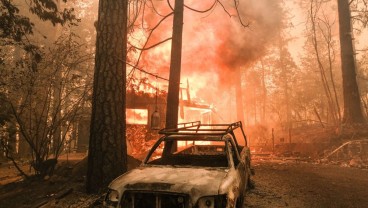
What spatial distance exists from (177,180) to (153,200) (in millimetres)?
420

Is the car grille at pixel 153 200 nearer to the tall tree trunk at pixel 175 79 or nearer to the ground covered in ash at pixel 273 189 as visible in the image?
the ground covered in ash at pixel 273 189

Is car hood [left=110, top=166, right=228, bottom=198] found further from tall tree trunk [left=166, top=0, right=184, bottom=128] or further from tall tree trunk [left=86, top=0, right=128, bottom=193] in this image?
tall tree trunk [left=166, top=0, right=184, bottom=128]

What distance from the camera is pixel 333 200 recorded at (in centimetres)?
631

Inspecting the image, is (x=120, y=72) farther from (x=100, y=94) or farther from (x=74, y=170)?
(x=74, y=170)

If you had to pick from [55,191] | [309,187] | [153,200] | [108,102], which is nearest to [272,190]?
[309,187]

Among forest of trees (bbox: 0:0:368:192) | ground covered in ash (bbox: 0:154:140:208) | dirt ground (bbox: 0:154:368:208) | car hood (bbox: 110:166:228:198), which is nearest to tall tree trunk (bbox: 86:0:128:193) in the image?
forest of trees (bbox: 0:0:368:192)

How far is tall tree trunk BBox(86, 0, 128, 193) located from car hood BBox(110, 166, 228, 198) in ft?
6.88

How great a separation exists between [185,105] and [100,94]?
1236cm

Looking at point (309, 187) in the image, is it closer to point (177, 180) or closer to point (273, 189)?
point (273, 189)

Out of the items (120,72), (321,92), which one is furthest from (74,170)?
(321,92)

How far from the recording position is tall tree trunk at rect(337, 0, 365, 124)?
573 inches

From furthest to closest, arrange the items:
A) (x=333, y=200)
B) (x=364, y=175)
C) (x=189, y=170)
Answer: (x=364, y=175)
(x=333, y=200)
(x=189, y=170)

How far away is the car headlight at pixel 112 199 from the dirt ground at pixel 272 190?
189 cm

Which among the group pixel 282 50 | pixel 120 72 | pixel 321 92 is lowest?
pixel 120 72
